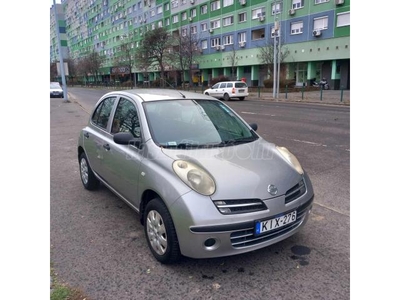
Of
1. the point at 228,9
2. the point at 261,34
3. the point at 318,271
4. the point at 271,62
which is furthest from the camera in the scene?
the point at 228,9

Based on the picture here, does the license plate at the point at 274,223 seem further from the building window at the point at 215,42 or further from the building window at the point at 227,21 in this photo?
the building window at the point at 215,42

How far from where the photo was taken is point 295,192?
3.00m

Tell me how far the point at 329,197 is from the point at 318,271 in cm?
192

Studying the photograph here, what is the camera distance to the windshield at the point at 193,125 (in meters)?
3.40

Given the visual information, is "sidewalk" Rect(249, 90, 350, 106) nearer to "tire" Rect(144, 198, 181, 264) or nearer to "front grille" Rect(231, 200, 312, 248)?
"front grille" Rect(231, 200, 312, 248)

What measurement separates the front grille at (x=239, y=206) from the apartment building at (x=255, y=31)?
2368 centimetres

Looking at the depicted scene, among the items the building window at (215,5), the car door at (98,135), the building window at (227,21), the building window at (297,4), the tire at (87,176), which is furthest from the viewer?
the building window at (215,5)

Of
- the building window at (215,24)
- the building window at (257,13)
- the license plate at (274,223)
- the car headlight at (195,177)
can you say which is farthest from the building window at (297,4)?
the car headlight at (195,177)

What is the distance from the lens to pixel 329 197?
454 centimetres

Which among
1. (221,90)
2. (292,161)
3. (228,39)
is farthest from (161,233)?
(228,39)

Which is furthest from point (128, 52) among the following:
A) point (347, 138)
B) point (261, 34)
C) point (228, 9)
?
point (347, 138)

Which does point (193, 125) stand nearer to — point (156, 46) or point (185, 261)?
point (185, 261)

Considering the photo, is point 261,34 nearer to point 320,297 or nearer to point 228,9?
point 228,9

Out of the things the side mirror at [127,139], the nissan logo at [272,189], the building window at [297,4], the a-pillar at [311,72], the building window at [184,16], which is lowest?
the nissan logo at [272,189]
